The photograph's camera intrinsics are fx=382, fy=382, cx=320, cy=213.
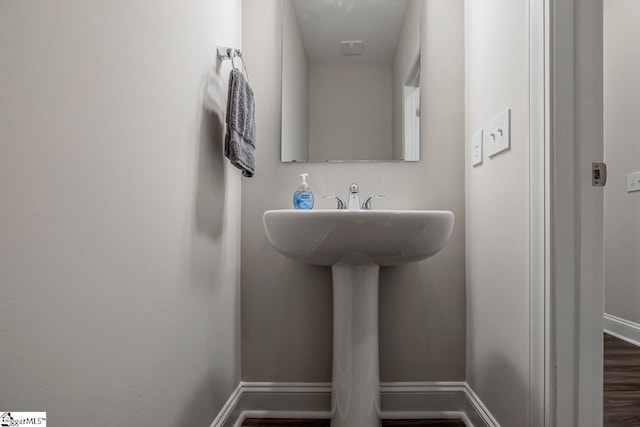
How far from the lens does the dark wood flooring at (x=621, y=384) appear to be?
141 cm

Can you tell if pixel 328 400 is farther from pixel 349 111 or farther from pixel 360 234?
pixel 349 111

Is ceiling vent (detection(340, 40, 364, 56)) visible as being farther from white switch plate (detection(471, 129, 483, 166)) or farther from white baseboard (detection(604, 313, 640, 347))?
white baseboard (detection(604, 313, 640, 347))

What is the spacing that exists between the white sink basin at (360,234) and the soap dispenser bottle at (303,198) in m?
0.34

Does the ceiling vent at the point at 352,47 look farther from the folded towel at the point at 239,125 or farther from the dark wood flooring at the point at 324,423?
the dark wood flooring at the point at 324,423

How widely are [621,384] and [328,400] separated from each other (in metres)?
1.31

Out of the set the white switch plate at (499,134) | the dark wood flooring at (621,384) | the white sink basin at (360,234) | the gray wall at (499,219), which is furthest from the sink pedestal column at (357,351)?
the dark wood flooring at (621,384)

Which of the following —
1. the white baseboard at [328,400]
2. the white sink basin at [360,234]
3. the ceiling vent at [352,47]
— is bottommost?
the white baseboard at [328,400]

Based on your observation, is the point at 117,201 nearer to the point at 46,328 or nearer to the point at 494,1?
the point at 46,328

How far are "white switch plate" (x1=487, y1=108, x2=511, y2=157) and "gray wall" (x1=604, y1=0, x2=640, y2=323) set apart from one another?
159cm

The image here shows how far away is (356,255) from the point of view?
3.71 ft

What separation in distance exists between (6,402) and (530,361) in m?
1.09

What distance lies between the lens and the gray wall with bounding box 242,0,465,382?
1.57m

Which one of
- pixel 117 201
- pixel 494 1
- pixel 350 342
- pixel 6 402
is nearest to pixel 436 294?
pixel 350 342

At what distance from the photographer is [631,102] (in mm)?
2314
